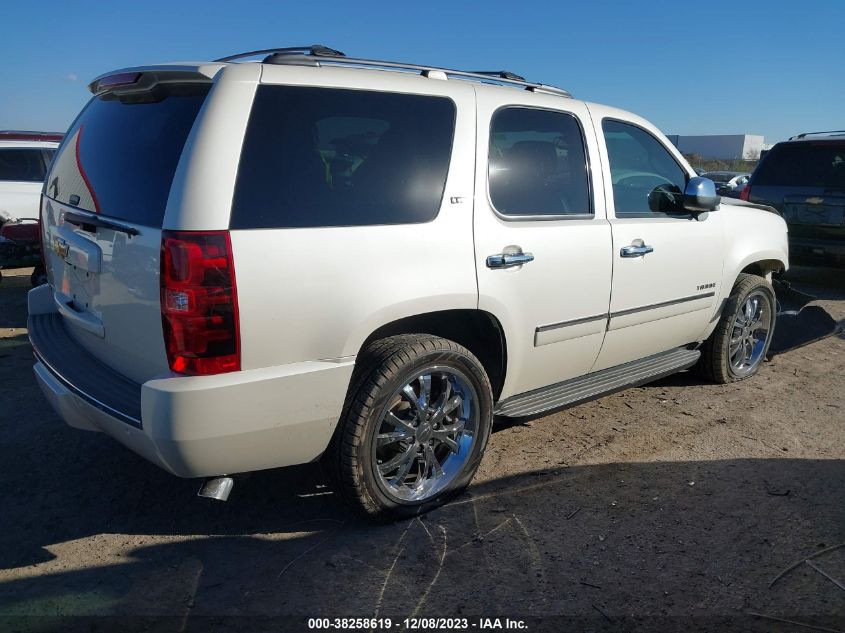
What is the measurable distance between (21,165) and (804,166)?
988cm

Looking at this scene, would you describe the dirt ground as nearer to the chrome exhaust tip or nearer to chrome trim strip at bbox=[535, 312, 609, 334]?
the chrome exhaust tip

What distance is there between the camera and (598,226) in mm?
3951

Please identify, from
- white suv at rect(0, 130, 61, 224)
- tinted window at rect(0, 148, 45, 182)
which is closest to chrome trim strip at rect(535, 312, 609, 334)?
white suv at rect(0, 130, 61, 224)

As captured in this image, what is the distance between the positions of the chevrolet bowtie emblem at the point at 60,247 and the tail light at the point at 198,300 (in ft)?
3.06

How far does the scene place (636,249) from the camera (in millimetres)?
4125

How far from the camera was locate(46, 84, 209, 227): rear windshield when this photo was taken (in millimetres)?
2764

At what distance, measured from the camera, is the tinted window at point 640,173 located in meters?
4.24

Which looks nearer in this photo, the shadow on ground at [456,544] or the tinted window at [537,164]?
the shadow on ground at [456,544]

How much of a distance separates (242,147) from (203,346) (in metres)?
0.76

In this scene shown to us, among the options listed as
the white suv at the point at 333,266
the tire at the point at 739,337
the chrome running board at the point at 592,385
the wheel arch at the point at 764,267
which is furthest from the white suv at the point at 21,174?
the wheel arch at the point at 764,267

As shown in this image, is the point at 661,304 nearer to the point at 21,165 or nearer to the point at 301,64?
the point at 301,64

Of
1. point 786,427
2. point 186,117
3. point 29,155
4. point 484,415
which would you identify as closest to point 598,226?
point 484,415

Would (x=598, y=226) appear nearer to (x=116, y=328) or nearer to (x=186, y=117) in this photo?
(x=186, y=117)

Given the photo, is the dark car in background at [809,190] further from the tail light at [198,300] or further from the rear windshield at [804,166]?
the tail light at [198,300]
